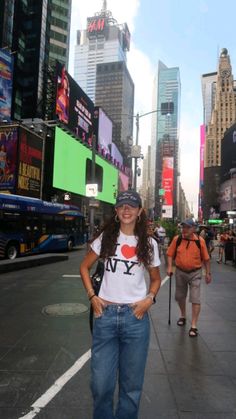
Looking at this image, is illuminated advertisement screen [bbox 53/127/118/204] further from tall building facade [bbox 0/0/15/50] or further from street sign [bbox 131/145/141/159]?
tall building facade [bbox 0/0/15/50]

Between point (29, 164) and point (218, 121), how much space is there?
146217mm

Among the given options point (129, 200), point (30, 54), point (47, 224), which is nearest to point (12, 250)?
point (47, 224)

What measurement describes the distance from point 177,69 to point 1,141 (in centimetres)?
15261

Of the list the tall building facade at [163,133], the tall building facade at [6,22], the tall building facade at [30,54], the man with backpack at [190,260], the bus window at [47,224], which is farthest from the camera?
the tall building facade at [163,133]

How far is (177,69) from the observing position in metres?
171

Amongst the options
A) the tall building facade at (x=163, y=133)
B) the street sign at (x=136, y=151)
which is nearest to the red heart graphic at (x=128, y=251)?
the street sign at (x=136, y=151)

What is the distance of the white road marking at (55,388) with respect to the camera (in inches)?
139

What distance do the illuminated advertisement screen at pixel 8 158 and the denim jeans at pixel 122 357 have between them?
3094 centimetres

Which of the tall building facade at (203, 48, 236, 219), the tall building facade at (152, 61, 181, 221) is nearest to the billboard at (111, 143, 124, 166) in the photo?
the tall building facade at (152, 61, 181, 221)

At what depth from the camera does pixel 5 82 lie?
34750 millimetres

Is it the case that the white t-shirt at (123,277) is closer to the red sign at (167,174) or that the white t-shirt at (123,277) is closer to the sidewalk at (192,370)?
the sidewalk at (192,370)

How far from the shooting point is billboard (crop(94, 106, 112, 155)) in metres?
60.8

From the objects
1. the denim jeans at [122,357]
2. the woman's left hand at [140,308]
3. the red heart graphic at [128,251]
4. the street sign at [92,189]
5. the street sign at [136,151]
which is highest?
the street sign at [136,151]

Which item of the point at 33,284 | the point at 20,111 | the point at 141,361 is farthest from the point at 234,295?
the point at 20,111
